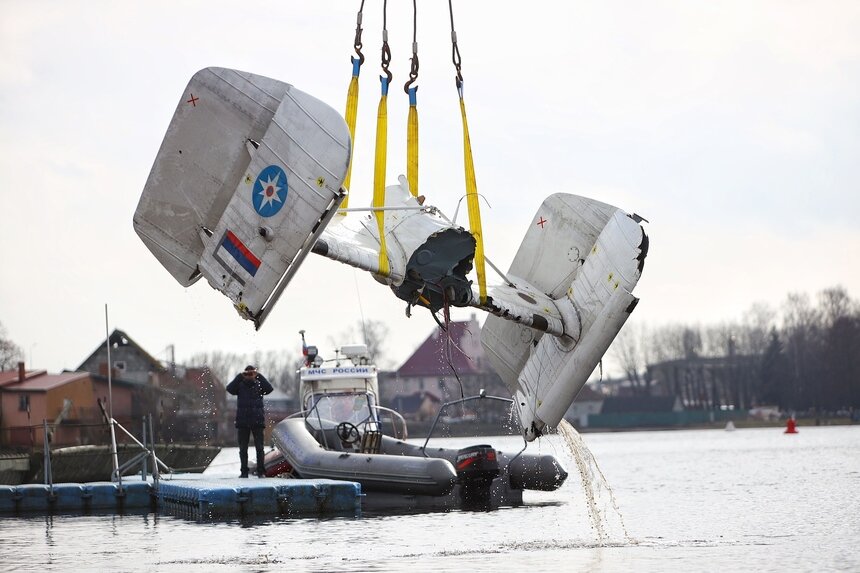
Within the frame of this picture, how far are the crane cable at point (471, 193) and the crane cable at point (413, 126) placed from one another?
18.6 inches

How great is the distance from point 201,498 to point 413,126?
695 cm

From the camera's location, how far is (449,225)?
676 inches

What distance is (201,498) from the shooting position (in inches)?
829

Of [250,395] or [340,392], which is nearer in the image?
[250,395]

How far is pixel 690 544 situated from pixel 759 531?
1.85 m

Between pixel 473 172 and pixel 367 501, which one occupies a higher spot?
pixel 473 172

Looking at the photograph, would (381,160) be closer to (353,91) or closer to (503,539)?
(353,91)

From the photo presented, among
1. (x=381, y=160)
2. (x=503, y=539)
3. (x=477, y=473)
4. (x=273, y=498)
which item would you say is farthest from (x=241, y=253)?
(x=477, y=473)

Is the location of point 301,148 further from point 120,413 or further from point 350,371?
point 120,413

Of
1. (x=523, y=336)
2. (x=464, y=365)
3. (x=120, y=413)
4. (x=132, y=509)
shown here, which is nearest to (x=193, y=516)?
(x=132, y=509)

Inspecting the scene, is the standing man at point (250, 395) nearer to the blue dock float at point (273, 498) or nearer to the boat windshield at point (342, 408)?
the blue dock float at point (273, 498)

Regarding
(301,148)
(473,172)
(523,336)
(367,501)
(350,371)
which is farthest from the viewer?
(350,371)

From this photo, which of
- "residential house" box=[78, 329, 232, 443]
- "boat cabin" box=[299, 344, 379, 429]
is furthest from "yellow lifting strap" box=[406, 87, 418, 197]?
"residential house" box=[78, 329, 232, 443]

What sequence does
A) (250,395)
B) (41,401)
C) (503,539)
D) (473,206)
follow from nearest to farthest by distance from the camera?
1. (473,206)
2. (503,539)
3. (250,395)
4. (41,401)
